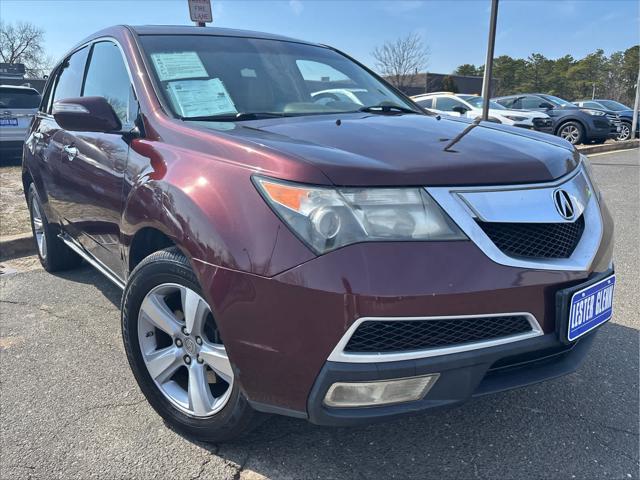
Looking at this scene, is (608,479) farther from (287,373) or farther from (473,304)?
(287,373)

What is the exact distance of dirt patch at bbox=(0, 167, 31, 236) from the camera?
538cm

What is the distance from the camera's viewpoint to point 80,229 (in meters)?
3.15

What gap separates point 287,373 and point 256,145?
0.74 metres

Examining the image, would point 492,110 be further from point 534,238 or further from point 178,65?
point 534,238

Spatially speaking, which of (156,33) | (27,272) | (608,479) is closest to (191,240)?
(156,33)

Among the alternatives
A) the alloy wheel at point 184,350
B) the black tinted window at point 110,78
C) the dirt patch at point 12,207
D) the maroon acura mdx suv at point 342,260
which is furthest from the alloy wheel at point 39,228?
the alloy wheel at point 184,350

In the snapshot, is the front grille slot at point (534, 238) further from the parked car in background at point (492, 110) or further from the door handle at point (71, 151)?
the parked car in background at point (492, 110)

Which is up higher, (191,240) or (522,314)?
(191,240)

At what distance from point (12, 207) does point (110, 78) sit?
13.9ft

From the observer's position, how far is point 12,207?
6277 millimetres

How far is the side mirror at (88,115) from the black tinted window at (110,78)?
0.32ft

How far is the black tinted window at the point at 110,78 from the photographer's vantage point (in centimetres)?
264

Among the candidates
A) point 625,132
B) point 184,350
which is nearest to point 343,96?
point 184,350

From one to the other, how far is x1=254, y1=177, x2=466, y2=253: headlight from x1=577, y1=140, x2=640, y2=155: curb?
12817 millimetres
